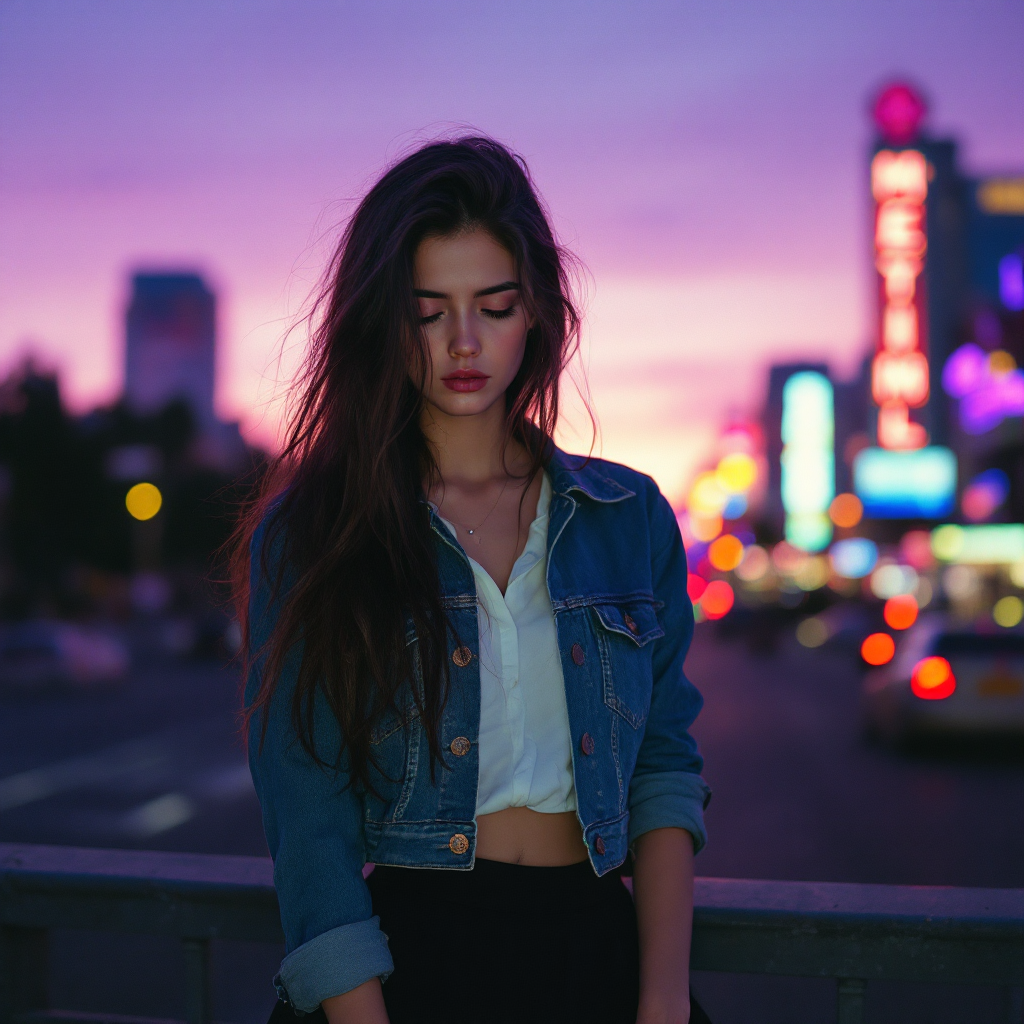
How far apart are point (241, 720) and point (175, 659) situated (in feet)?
126

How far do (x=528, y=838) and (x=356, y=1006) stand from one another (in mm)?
374

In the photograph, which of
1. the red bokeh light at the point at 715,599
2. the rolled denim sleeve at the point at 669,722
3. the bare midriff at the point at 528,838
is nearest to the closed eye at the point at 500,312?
the rolled denim sleeve at the point at 669,722

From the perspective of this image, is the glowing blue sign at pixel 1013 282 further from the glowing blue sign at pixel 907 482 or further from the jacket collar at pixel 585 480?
the jacket collar at pixel 585 480

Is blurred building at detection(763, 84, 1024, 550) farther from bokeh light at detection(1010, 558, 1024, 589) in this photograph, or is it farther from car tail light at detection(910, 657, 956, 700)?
car tail light at detection(910, 657, 956, 700)

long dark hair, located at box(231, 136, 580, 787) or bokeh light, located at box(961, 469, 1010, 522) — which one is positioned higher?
long dark hair, located at box(231, 136, 580, 787)

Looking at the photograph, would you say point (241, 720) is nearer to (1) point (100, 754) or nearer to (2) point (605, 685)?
(2) point (605, 685)

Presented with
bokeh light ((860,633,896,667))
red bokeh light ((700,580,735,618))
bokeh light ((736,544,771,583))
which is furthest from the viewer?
bokeh light ((736,544,771,583))

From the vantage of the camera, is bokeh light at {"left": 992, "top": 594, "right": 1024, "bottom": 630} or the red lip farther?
bokeh light at {"left": 992, "top": 594, "right": 1024, "bottom": 630}

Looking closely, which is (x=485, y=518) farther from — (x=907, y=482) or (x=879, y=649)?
(x=907, y=482)

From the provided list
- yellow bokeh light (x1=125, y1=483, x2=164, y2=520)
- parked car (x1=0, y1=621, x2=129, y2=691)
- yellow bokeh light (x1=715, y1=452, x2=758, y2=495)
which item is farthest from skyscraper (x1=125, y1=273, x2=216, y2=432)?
parked car (x1=0, y1=621, x2=129, y2=691)

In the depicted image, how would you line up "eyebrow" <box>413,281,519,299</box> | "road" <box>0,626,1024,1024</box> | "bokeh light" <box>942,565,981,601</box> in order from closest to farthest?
"eyebrow" <box>413,281,519,299</box>
"road" <box>0,626,1024,1024</box>
"bokeh light" <box>942,565,981,601</box>

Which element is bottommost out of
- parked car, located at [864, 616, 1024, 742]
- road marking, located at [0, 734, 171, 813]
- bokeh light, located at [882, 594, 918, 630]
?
bokeh light, located at [882, 594, 918, 630]

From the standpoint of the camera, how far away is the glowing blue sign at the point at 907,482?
5638 cm

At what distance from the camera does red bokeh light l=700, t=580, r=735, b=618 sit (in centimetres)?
8297
